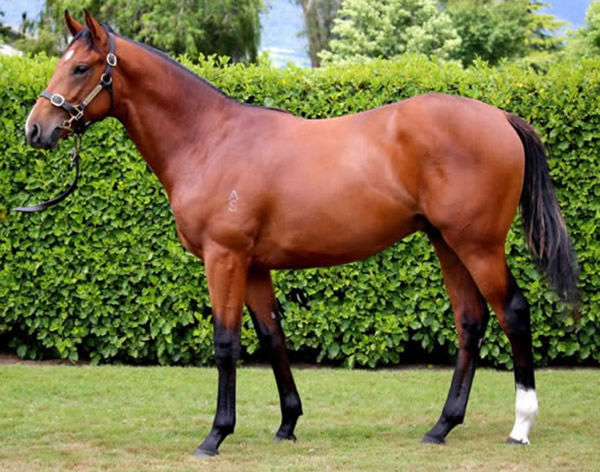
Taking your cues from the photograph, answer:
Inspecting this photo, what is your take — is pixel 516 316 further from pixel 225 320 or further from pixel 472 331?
pixel 225 320

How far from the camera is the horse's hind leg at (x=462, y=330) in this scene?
5281 millimetres

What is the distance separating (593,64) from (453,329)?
2880 millimetres

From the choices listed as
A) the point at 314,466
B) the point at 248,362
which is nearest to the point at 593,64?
the point at 248,362

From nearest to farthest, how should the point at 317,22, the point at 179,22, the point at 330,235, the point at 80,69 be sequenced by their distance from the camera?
the point at 80,69
the point at 330,235
the point at 179,22
the point at 317,22

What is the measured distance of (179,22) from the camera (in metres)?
24.1

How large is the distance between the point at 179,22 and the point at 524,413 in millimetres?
20881

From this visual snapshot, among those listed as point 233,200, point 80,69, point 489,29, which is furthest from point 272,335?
point 489,29

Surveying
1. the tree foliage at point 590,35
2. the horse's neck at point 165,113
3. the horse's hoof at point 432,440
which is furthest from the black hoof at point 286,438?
the tree foliage at point 590,35

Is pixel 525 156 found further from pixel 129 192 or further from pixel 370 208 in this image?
pixel 129 192

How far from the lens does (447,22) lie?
23078mm

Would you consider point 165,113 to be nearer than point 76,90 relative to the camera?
No

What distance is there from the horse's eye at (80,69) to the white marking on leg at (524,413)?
3228 millimetres

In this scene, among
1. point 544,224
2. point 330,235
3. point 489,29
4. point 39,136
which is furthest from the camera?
point 489,29

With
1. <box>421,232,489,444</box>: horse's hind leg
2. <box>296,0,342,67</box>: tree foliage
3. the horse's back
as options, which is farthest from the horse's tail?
<box>296,0,342,67</box>: tree foliage
